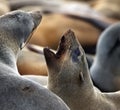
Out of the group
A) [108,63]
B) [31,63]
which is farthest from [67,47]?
[31,63]

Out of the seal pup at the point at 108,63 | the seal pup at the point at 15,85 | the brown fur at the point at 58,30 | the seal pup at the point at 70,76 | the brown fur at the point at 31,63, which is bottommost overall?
the brown fur at the point at 58,30

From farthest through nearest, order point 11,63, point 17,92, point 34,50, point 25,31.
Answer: point 34,50
point 25,31
point 11,63
point 17,92

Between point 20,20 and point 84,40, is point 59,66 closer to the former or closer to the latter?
point 20,20

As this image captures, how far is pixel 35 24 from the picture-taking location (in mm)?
2836

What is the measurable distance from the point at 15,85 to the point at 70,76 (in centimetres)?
38

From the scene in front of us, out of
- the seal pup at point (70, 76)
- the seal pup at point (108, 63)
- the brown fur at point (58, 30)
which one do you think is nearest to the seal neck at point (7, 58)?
the seal pup at point (70, 76)

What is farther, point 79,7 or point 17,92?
point 79,7

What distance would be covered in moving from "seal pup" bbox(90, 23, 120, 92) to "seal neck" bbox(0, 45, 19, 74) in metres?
1.59

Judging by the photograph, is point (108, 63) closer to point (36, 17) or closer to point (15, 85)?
point (36, 17)

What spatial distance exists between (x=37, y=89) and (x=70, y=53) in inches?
14.3

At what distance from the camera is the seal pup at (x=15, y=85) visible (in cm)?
225

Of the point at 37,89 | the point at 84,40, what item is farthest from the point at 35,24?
the point at 84,40

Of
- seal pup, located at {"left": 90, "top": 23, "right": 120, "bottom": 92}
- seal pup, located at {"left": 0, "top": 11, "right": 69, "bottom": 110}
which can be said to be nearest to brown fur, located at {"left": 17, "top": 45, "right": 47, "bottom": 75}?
seal pup, located at {"left": 90, "top": 23, "right": 120, "bottom": 92}

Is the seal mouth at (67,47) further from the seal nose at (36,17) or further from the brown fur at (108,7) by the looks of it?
the brown fur at (108,7)
